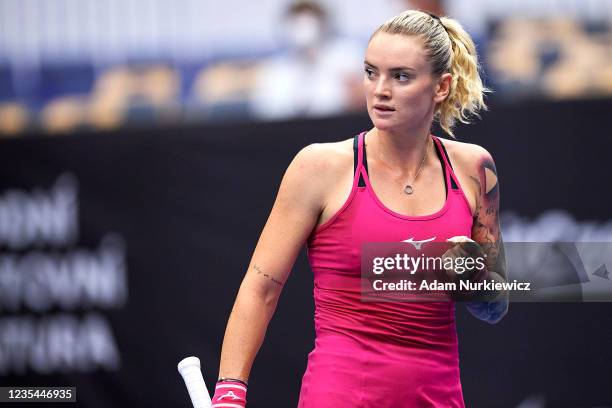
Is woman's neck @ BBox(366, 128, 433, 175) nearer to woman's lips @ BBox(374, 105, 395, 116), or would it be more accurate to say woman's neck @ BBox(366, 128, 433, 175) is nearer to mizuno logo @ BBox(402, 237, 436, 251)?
woman's lips @ BBox(374, 105, 395, 116)

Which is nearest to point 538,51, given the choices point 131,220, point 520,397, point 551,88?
point 551,88

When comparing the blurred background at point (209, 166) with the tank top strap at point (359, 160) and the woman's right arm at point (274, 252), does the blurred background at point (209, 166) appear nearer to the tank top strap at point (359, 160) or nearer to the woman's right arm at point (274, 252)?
the tank top strap at point (359, 160)

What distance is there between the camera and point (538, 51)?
4.99 meters

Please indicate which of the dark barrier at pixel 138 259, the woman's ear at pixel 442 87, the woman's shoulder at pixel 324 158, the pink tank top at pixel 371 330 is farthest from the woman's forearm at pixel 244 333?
the dark barrier at pixel 138 259

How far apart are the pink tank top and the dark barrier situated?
7.86 feet

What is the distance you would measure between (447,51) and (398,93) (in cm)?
23

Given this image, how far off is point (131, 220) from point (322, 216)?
280 cm

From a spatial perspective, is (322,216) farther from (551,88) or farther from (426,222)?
(551,88)

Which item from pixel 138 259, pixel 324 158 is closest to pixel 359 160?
pixel 324 158

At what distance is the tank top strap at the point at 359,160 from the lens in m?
2.78

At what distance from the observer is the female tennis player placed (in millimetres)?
2707

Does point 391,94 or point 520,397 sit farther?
point 520,397

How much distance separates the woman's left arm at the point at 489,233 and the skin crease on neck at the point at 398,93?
0.25m

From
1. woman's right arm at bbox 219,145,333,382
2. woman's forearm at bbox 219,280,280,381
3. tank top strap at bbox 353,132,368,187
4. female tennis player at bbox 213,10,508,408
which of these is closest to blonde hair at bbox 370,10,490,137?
female tennis player at bbox 213,10,508,408
